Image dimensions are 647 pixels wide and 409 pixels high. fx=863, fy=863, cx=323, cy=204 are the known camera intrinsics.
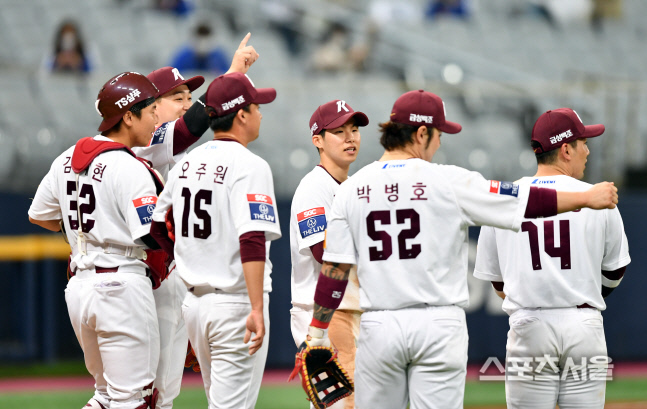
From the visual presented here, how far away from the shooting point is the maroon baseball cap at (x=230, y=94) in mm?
4516

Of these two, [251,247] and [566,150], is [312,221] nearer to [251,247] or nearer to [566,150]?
[251,247]

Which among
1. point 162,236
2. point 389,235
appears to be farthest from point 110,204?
point 389,235

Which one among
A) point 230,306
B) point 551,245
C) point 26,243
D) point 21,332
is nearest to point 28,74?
point 26,243

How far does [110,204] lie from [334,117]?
1527 millimetres

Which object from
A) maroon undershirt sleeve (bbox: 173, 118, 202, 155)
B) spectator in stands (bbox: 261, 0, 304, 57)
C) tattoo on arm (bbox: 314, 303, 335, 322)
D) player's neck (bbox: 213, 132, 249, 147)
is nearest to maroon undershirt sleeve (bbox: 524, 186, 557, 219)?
tattoo on arm (bbox: 314, 303, 335, 322)

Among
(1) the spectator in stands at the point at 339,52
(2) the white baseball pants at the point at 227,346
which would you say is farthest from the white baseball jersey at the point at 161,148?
(1) the spectator in stands at the point at 339,52

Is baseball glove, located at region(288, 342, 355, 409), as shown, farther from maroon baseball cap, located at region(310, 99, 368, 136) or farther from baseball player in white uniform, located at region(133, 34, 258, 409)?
maroon baseball cap, located at region(310, 99, 368, 136)

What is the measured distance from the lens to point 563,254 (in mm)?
4684

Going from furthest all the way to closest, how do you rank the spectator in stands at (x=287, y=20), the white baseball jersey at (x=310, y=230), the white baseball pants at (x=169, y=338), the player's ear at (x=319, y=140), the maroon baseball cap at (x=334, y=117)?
the spectator in stands at (x=287, y=20) < the player's ear at (x=319, y=140) < the maroon baseball cap at (x=334, y=117) < the white baseball jersey at (x=310, y=230) < the white baseball pants at (x=169, y=338)

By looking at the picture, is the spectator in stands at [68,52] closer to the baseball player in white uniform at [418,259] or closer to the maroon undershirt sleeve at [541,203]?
the baseball player in white uniform at [418,259]

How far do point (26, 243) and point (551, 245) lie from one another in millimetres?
7239

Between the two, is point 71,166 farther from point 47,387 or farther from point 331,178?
point 47,387

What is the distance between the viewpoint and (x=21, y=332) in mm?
10125
